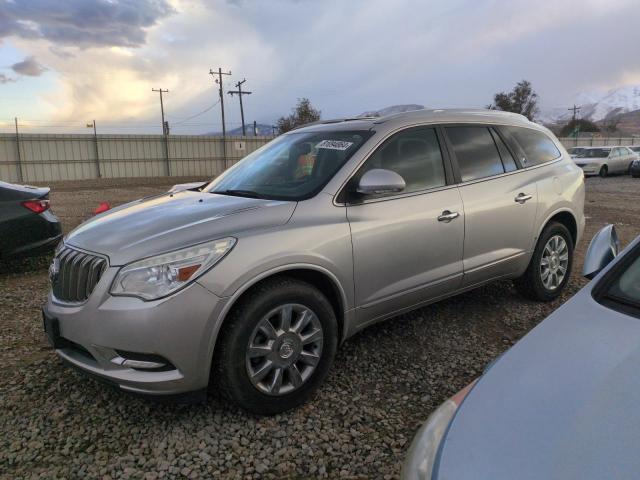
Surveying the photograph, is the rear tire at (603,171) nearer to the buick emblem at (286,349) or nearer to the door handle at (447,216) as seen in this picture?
the door handle at (447,216)

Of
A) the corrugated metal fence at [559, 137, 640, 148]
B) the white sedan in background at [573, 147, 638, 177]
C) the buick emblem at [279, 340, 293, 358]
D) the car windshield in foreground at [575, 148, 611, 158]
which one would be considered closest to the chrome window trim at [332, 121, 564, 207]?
the buick emblem at [279, 340, 293, 358]

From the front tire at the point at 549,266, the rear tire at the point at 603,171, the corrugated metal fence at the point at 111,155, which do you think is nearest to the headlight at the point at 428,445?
the front tire at the point at 549,266

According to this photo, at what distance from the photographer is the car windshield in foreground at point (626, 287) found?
1789 mm

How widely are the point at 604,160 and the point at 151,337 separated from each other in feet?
84.3

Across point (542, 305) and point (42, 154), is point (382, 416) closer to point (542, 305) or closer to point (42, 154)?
point (542, 305)

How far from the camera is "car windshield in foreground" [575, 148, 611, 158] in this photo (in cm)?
2386

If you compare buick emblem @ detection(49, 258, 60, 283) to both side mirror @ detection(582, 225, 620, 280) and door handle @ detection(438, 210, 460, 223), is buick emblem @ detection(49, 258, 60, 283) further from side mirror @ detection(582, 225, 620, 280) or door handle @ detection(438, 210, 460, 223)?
side mirror @ detection(582, 225, 620, 280)

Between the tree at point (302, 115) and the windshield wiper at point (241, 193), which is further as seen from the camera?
the tree at point (302, 115)

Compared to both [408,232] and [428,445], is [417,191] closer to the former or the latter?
[408,232]

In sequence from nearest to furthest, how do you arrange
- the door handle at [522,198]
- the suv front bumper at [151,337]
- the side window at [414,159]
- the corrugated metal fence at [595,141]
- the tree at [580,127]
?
the suv front bumper at [151,337], the side window at [414,159], the door handle at [522,198], the corrugated metal fence at [595,141], the tree at [580,127]

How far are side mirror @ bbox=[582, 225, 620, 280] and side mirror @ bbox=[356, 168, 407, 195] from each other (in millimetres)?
1121

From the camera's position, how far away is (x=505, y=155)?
419 cm

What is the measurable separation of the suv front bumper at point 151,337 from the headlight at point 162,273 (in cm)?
4

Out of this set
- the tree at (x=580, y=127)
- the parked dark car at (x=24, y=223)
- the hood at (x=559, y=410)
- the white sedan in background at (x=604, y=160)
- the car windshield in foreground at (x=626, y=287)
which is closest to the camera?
the hood at (x=559, y=410)
